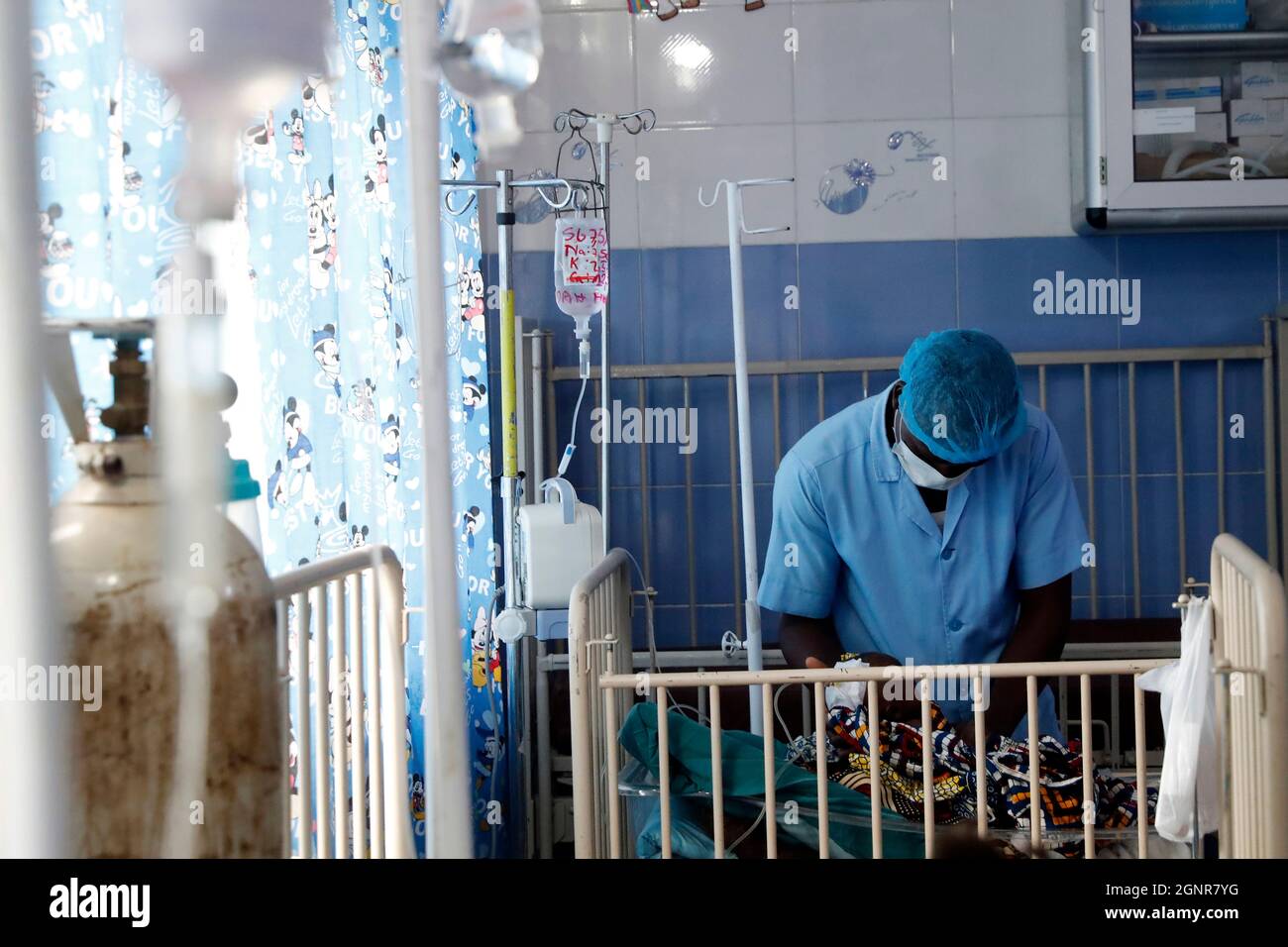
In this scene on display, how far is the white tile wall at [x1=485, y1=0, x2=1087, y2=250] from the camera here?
2.46m

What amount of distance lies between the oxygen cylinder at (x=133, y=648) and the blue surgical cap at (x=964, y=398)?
1189mm

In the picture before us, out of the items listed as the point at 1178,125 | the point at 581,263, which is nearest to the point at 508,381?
the point at 581,263

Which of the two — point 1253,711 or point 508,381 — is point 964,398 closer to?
point 1253,711

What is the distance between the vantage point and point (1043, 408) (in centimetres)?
245

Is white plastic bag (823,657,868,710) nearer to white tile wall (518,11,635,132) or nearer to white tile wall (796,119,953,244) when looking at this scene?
white tile wall (796,119,953,244)

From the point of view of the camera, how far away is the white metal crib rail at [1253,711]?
795 millimetres

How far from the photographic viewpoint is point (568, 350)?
2.52 m

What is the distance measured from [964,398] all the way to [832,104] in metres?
1.30

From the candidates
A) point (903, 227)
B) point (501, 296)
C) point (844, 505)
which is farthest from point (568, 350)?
point (844, 505)

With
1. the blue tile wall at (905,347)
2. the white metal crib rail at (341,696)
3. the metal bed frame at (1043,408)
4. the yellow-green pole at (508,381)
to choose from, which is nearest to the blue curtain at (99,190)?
the white metal crib rail at (341,696)

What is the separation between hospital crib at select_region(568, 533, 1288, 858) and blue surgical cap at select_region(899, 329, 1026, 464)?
39 centimetres

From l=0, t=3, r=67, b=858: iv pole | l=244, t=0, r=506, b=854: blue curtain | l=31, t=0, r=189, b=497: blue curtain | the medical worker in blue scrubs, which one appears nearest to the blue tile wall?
the medical worker in blue scrubs

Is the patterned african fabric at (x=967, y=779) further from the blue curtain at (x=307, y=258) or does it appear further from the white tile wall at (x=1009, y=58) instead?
the white tile wall at (x=1009, y=58)

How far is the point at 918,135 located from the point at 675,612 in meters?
1.21
